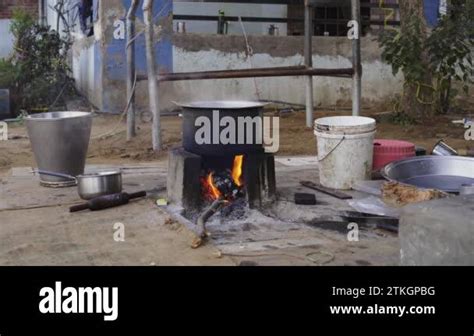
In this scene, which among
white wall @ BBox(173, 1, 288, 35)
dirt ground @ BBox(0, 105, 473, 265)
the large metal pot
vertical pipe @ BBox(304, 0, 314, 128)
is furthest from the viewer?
white wall @ BBox(173, 1, 288, 35)

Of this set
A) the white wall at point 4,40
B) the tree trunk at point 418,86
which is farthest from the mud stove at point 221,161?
the white wall at point 4,40

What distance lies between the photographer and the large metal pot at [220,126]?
14.9 ft

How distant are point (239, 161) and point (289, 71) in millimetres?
2999

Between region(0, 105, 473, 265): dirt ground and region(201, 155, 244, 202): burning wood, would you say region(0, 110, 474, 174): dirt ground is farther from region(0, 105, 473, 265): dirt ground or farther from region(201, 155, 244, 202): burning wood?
region(201, 155, 244, 202): burning wood

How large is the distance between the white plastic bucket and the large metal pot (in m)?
0.75

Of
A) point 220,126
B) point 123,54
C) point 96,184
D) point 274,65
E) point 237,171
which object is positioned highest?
point 123,54

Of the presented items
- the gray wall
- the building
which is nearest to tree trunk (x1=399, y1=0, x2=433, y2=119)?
the building

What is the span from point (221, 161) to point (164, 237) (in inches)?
40.5

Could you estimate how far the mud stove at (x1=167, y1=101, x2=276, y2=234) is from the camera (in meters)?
4.56

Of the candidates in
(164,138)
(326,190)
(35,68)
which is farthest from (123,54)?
(326,190)

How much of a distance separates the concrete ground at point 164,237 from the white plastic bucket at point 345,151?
11.0 inches

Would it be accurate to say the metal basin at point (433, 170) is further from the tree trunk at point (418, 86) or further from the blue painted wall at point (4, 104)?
the blue painted wall at point (4, 104)

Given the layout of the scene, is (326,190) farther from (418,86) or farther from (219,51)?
(219,51)

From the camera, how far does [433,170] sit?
514cm
